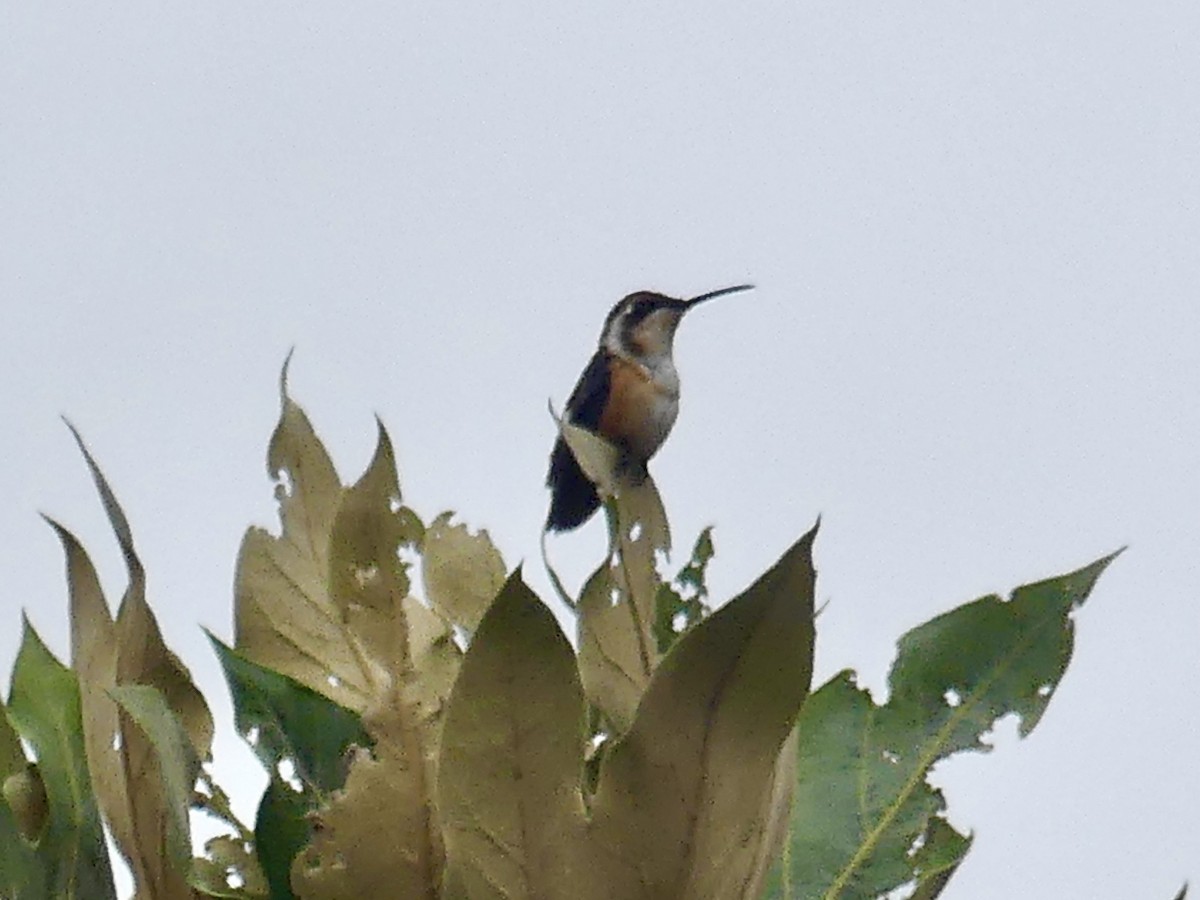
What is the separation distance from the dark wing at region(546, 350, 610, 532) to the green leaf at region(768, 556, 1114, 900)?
207 inches

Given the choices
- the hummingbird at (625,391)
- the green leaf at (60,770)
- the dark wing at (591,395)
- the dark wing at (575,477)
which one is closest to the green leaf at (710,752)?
the green leaf at (60,770)

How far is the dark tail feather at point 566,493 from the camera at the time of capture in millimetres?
7953

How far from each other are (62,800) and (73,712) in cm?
11

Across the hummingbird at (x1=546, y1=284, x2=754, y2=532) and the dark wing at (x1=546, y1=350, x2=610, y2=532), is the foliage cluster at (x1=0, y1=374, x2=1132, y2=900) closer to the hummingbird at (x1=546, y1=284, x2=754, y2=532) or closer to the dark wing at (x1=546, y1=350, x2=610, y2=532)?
the hummingbird at (x1=546, y1=284, x2=754, y2=532)

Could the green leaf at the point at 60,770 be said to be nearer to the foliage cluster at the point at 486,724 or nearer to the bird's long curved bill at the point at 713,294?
the foliage cluster at the point at 486,724

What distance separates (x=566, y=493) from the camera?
7.97 meters

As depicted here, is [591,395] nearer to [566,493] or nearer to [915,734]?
[566,493]

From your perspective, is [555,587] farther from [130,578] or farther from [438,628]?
[130,578]

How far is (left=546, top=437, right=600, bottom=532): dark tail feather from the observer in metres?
7.95

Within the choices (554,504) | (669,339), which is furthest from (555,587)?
Result: (669,339)

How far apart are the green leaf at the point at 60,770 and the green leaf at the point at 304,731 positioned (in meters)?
0.20

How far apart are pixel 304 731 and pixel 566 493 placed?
5847mm

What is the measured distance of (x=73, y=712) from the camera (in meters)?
2.17

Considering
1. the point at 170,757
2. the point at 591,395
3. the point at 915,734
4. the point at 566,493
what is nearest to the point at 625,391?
the point at 591,395
